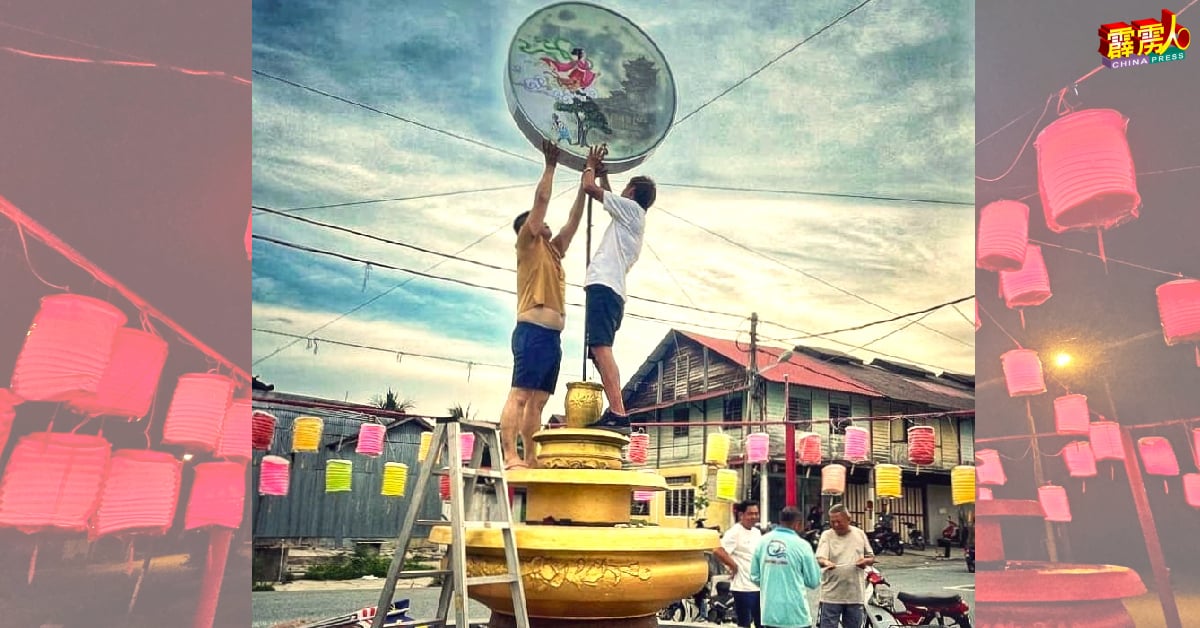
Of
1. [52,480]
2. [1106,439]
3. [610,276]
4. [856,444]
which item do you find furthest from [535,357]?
[856,444]

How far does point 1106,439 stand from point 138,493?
5.94 metres

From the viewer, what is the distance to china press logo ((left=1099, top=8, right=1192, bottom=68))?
4.29 m

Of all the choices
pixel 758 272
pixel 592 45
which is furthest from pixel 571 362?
pixel 592 45

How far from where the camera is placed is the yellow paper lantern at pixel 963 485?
598 centimetres

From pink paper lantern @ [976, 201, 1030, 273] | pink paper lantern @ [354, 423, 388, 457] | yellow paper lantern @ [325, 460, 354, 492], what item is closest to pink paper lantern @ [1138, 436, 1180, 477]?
pink paper lantern @ [976, 201, 1030, 273]

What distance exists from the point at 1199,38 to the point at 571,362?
392cm

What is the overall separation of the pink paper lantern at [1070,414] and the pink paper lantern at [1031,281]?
65cm

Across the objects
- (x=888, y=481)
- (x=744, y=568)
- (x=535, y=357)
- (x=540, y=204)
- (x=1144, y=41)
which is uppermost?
(x=1144, y=41)

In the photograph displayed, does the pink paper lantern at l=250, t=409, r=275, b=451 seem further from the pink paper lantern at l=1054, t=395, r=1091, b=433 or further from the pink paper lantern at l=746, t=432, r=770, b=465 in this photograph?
the pink paper lantern at l=1054, t=395, r=1091, b=433

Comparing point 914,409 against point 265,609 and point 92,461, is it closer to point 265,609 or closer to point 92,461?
point 265,609

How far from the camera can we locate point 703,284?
590 cm

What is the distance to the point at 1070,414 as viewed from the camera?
5.15 m

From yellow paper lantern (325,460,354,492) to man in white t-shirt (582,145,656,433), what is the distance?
3.34 metres

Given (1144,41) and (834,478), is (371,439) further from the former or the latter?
(1144,41)
